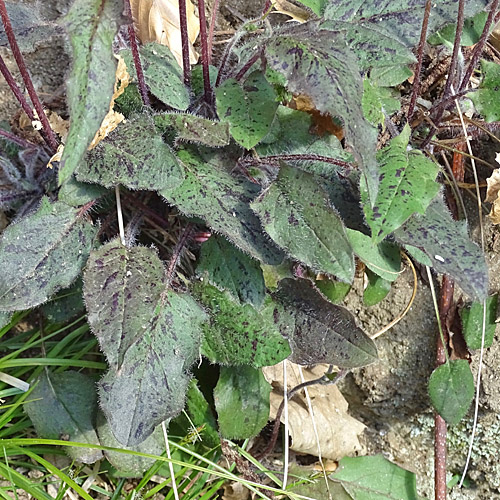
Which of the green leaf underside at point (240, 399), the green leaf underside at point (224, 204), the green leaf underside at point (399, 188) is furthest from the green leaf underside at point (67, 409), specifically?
the green leaf underside at point (399, 188)

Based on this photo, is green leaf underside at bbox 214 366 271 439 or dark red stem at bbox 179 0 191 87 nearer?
dark red stem at bbox 179 0 191 87

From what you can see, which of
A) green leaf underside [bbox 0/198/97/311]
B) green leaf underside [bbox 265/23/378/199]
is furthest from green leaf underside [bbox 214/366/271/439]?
green leaf underside [bbox 265/23/378/199]

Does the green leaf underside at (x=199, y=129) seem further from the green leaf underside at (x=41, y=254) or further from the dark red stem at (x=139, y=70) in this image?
the green leaf underside at (x=41, y=254)

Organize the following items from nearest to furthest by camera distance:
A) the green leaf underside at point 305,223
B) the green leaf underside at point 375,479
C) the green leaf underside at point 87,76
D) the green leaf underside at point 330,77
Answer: the green leaf underside at point 87,76 < the green leaf underside at point 330,77 < the green leaf underside at point 305,223 < the green leaf underside at point 375,479

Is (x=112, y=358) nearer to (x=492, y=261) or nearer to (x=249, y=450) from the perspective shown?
(x=249, y=450)

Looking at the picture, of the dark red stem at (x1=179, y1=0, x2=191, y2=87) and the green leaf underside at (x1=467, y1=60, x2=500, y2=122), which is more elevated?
the dark red stem at (x1=179, y1=0, x2=191, y2=87)

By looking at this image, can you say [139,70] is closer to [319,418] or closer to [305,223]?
[305,223]

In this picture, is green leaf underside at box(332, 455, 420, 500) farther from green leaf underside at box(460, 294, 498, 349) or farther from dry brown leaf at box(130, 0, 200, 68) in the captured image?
dry brown leaf at box(130, 0, 200, 68)

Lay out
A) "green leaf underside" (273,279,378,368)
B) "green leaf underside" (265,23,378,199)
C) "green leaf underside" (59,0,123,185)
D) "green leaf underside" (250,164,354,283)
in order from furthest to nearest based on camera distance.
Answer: "green leaf underside" (273,279,378,368) → "green leaf underside" (250,164,354,283) → "green leaf underside" (265,23,378,199) → "green leaf underside" (59,0,123,185)
